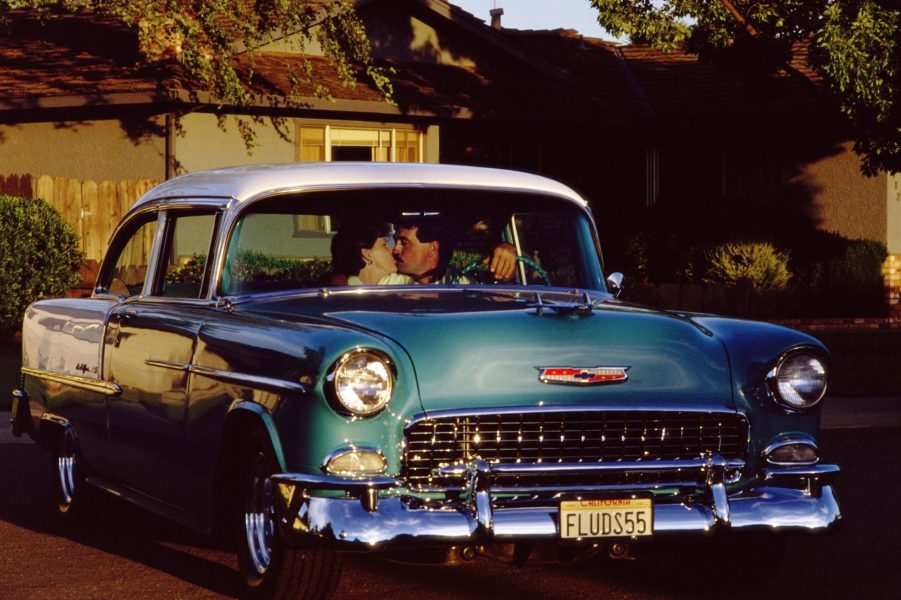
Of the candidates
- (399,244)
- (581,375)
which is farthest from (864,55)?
(581,375)

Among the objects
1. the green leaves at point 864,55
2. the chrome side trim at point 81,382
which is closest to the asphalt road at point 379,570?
the chrome side trim at point 81,382

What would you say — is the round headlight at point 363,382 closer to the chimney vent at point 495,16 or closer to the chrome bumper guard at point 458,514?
the chrome bumper guard at point 458,514

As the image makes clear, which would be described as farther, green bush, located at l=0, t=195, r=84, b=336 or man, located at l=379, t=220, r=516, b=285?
green bush, located at l=0, t=195, r=84, b=336

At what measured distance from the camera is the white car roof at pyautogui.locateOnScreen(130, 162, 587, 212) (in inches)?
292

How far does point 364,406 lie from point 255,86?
1852 cm

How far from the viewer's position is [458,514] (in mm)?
5695

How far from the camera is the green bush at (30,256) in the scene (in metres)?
20.5

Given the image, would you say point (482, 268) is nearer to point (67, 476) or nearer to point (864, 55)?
point (67, 476)

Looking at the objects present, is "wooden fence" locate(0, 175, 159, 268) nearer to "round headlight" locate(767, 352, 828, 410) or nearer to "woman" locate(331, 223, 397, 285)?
"woman" locate(331, 223, 397, 285)

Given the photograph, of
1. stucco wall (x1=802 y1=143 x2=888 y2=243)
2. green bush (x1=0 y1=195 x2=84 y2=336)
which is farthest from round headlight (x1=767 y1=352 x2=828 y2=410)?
stucco wall (x1=802 y1=143 x2=888 y2=243)

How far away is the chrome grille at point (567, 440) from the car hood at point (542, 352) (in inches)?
2.4

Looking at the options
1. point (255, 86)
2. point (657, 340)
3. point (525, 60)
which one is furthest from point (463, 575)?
point (525, 60)

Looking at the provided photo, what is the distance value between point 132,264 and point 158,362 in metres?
1.59

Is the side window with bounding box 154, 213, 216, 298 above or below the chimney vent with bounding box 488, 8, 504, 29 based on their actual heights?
below
